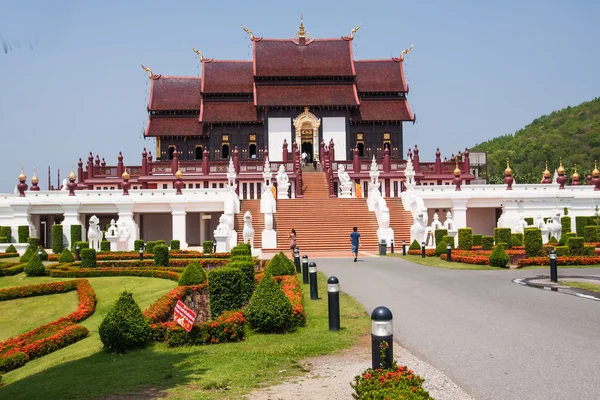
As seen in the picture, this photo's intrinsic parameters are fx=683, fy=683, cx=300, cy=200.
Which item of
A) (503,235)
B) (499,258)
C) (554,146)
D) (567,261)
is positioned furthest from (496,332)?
(554,146)

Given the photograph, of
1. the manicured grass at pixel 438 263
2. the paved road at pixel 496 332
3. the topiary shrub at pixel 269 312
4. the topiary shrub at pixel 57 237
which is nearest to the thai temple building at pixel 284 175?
the topiary shrub at pixel 57 237

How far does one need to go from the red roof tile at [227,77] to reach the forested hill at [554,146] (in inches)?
1196

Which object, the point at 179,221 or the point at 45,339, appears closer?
the point at 45,339

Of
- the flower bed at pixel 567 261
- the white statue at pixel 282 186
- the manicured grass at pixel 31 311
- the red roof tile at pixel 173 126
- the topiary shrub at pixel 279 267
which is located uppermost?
the red roof tile at pixel 173 126

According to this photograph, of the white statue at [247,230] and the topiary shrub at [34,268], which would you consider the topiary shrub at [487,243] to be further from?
the topiary shrub at [34,268]

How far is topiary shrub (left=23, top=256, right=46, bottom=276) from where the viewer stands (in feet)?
74.7

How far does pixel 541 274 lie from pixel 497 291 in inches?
161

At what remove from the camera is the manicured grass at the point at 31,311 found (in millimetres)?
16484

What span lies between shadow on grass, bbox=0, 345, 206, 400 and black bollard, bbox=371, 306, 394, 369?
2.31m

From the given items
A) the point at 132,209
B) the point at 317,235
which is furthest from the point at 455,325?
the point at 132,209

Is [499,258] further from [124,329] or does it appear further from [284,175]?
[284,175]

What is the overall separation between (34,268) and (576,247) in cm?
1739

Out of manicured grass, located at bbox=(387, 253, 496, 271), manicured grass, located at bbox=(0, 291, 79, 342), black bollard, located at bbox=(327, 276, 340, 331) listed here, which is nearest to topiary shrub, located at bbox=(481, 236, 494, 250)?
manicured grass, located at bbox=(387, 253, 496, 271)

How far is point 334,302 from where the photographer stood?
980 centimetres
